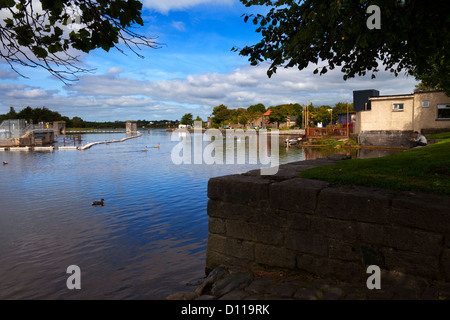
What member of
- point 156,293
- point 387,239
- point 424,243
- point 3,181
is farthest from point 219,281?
point 3,181

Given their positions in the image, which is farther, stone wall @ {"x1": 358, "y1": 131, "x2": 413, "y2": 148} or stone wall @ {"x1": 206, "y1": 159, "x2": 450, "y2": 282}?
stone wall @ {"x1": 358, "y1": 131, "x2": 413, "y2": 148}

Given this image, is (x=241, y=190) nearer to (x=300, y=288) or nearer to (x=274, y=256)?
(x=274, y=256)

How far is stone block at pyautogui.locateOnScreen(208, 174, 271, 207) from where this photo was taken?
5.35 metres

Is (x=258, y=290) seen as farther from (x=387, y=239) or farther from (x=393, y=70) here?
(x=393, y=70)

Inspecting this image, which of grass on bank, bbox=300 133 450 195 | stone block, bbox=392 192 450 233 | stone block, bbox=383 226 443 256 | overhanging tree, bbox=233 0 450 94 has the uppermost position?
overhanging tree, bbox=233 0 450 94

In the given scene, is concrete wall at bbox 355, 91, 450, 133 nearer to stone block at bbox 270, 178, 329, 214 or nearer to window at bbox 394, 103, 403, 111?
window at bbox 394, 103, 403, 111

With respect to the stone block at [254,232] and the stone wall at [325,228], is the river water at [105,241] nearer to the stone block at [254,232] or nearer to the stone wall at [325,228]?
the stone block at [254,232]

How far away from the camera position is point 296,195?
4957 millimetres

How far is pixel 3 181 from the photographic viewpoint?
957 inches

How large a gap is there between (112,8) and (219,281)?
181 inches

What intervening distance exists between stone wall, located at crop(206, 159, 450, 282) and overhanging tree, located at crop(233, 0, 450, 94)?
101 inches

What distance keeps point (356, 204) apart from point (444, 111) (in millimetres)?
37744

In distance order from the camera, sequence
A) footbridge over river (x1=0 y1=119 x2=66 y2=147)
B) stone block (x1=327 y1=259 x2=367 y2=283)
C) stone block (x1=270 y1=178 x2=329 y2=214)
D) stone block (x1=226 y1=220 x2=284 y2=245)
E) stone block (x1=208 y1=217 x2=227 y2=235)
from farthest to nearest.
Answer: footbridge over river (x1=0 y1=119 x2=66 y2=147)
stone block (x1=208 y1=217 x2=227 y2=235)
stone block (x1=226 y1=220 x2=284 y2=245)
stone block (x1=270 y1=178 x2=329 y2=214)
stone block (x1=327 y1=259 x2=367 y2=283)

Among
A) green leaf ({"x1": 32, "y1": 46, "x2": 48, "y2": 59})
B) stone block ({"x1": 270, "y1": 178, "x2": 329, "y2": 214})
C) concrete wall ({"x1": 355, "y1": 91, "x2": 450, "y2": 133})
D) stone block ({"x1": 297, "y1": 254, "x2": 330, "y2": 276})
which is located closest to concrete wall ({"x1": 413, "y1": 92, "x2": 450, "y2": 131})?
concrete wall ({"x1": 355, "y1": 91, "x2": 450, "y2": 133})
